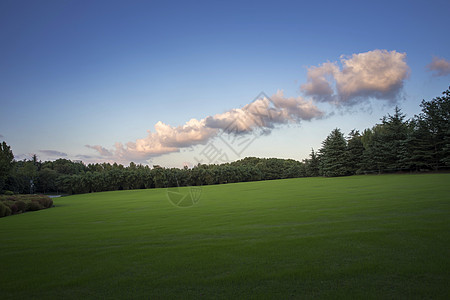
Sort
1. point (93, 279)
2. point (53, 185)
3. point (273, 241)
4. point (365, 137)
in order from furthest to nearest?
point (53, 185), point (365, 137), point (273, 241), point (93, 279)

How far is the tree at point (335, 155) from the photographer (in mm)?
57166

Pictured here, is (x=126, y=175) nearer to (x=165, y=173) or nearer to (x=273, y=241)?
(x=165, y=173)

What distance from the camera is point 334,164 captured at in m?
57.6

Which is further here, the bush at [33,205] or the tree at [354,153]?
the tree at [354,153]

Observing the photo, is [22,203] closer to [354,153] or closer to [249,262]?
[249,262]

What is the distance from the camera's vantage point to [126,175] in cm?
7450

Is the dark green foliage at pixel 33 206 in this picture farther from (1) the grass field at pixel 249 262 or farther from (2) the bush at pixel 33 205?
(1) the grass field at pixel 249 262

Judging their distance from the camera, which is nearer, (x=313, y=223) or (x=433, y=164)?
(x=313, y=223)

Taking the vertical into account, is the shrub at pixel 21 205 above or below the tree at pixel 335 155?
Result: below

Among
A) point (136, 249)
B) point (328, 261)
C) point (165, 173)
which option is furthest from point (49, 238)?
point (165, 173)

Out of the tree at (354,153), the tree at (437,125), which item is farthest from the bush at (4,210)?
the tree at (354,153)

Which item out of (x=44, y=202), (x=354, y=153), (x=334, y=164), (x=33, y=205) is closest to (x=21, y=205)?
(x=33, y=205)

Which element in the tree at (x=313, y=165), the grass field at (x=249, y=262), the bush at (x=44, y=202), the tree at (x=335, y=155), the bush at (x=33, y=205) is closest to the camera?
the grass field at (x=249, y=262)

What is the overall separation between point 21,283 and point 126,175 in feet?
242
